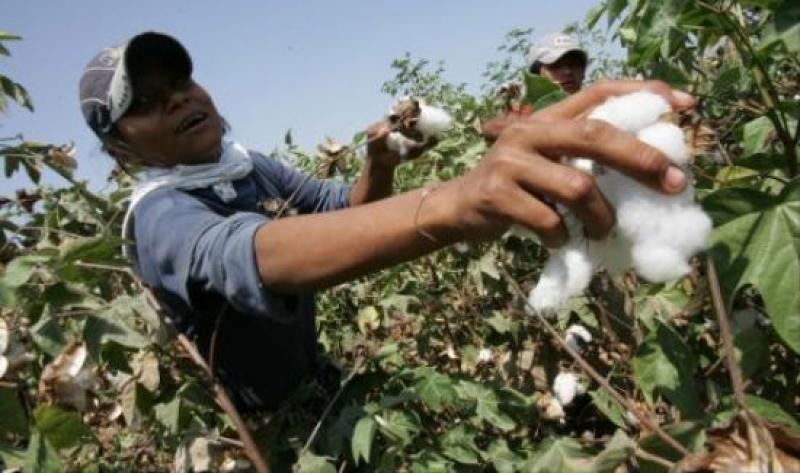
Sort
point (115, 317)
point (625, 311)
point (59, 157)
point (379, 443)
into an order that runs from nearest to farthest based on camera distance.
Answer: point (115, 317) < point (379, 443) < point (625, 311) < point (59, 157)

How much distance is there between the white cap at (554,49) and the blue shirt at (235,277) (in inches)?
82.2

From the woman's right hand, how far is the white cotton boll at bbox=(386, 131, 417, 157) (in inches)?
37.7

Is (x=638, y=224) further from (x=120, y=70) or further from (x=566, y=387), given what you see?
(x=120, y=70)

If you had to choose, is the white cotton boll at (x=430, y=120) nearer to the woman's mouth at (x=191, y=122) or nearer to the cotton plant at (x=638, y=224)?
the woman's mouth at (x=191, y=122)

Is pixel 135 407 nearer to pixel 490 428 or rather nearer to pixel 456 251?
pixel 490 428

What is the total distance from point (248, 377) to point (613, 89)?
47.7 inches

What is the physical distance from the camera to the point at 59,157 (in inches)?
79.5

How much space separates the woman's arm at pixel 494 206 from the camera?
0.74 meters

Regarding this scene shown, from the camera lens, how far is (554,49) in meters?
4.01

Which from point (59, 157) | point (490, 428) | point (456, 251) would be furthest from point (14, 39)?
point (490, 428)

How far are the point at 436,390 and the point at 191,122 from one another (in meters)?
0.86

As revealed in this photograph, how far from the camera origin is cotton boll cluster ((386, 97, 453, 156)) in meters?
1.72

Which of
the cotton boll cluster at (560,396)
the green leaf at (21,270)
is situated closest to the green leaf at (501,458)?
the cotton boll cluster at (560,396)

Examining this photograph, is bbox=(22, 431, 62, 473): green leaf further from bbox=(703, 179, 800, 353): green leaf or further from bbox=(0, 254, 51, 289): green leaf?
bbox=(703, 179, 800, 353): green leaf
